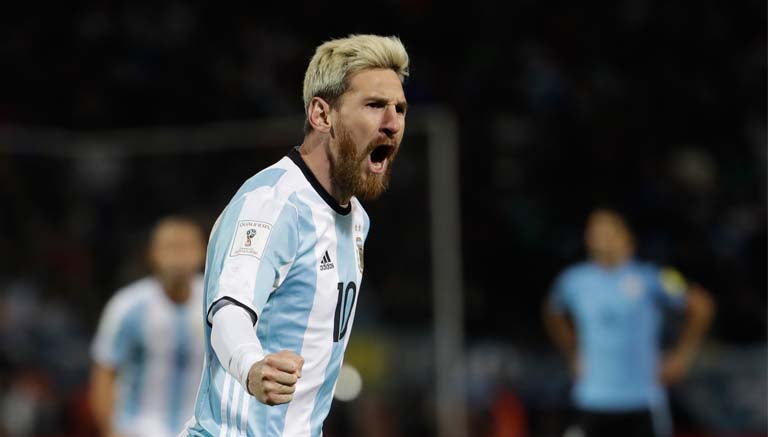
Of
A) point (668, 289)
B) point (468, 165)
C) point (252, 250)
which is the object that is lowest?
point (252, 250)

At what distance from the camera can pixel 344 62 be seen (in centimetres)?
334

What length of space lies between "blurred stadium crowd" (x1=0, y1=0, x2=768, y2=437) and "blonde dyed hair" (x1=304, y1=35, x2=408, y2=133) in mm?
7150

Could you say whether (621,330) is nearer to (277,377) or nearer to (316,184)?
(316,184)

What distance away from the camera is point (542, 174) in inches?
511

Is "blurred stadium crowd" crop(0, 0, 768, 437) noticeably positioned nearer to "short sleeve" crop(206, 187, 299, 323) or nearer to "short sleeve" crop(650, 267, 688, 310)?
"short sleeve" crop(650, 267, 688, 310)

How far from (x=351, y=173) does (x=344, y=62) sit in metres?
0.29

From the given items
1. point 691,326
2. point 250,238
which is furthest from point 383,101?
point 691,326

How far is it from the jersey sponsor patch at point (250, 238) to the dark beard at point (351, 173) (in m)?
0.33

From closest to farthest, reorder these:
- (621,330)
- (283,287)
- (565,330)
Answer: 1. (283,287)
2. (621,330)
3. (565,330)

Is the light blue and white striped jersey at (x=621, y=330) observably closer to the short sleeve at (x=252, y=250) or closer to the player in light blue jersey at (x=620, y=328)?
the player in light blue jersey at (x=620, y=328)

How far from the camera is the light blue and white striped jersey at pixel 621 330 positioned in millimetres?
7836

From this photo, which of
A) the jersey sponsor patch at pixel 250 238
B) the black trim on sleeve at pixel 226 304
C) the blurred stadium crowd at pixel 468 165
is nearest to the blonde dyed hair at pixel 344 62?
the jersey sponsor patch at pixel 250 238

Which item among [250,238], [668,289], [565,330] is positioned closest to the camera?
[250,238]

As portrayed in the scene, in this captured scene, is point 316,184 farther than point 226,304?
Yes
